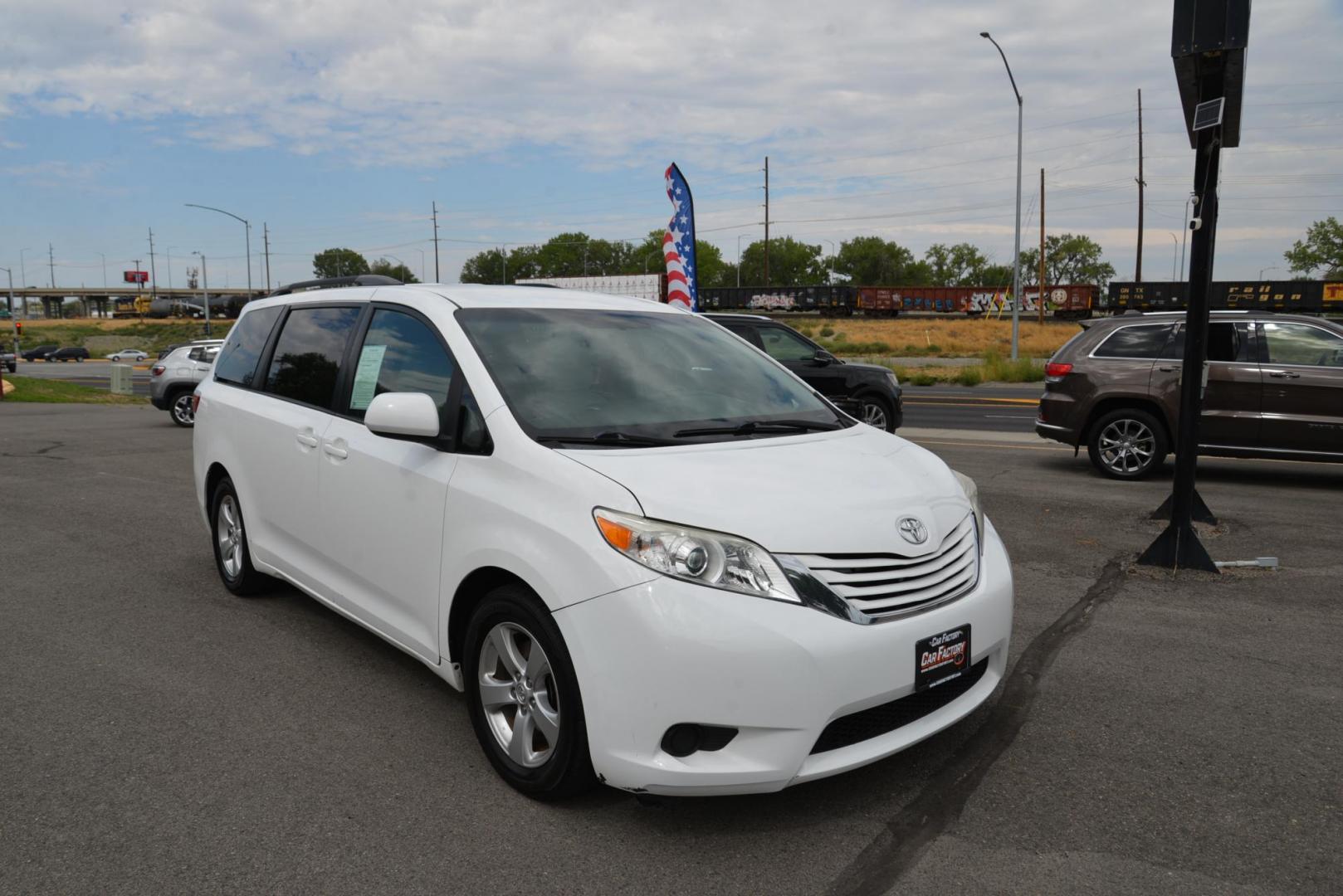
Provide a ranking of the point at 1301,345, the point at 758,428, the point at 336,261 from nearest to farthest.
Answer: the point at 758,428, the point at 1301,345, the point at 336,261

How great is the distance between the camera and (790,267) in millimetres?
149000

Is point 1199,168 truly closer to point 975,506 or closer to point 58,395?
point 975,506

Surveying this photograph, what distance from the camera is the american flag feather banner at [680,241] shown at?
14844 mm

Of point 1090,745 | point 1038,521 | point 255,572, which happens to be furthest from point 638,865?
point 1038,521

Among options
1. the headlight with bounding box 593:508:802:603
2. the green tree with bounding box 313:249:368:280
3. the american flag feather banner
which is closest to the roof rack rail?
the headlight with bounding box 593:508:802:603

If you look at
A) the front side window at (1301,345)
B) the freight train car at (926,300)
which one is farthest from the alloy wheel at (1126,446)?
the freight train car at (926,300)

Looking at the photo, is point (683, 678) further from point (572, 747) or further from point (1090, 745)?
point (1090, 745)

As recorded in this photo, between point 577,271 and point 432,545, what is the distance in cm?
13510

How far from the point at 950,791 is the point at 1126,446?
773cm

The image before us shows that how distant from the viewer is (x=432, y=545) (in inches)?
147

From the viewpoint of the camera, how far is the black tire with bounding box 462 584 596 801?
124 inches

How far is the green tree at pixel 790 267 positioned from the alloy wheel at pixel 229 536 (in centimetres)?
14274

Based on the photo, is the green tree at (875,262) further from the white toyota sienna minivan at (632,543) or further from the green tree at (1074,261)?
the white toyota sienna minivan at (632,543)

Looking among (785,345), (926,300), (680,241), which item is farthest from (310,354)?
(926,300)
